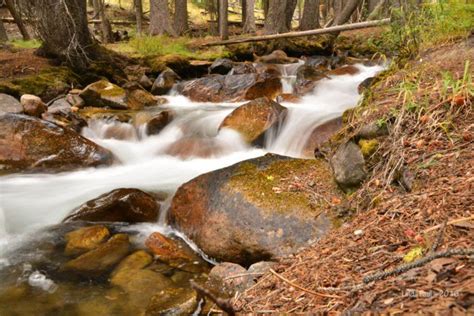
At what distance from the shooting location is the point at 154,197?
209 inches

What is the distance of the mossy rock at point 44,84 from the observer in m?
8.11

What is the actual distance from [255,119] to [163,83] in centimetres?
459

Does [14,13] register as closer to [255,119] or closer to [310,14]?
[255,119]

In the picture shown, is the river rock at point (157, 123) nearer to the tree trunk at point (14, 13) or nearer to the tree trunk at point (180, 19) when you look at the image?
the tree trunk at point (14, 13)

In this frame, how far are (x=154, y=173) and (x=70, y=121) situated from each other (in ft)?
8.10

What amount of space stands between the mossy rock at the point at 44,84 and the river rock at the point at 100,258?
5510 millimetres

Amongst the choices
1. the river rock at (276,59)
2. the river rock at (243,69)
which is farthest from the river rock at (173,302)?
the river rock at (276,59)

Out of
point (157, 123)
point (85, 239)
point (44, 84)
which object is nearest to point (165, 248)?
point (85, 239)

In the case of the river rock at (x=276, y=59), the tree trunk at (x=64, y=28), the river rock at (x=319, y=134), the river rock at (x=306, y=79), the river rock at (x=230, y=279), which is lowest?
the river rock at (x=230, y=279)

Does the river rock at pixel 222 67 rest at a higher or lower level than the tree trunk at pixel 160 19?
lower

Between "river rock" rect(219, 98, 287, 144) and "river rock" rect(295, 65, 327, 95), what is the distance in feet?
8.22

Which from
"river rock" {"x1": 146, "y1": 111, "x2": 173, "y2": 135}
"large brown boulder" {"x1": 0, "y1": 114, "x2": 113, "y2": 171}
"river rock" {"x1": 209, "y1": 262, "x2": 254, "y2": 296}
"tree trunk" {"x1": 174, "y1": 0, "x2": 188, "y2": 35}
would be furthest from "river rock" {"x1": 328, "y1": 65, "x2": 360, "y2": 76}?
"tree trunk" {"x1": 174, "y1": 0, "x2": 188, "y2": 35}

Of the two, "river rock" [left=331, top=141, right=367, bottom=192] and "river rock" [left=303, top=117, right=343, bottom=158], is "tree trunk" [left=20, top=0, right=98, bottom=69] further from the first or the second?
"river rock" [left=331, top=141, right=367, bottom=192]

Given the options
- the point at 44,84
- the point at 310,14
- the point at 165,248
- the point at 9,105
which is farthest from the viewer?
the point at 310,14
